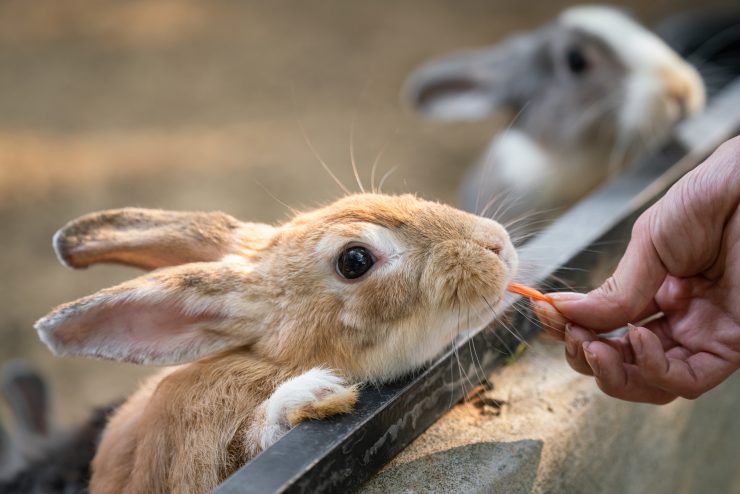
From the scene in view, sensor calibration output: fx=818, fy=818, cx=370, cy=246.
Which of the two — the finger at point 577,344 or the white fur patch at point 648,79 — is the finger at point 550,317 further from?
the white fur patch at point 648,79

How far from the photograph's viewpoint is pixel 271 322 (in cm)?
189

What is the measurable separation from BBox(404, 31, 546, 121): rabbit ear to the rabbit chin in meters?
2.74

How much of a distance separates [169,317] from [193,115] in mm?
4105

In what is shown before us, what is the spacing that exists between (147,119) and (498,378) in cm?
421

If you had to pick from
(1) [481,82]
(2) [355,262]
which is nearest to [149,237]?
(2) [355,262]

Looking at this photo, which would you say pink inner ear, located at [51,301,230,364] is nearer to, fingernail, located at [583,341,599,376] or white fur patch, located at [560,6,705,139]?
fingernail, located at [583,341,599,376]

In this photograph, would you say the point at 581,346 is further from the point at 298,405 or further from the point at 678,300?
the point at 298,405

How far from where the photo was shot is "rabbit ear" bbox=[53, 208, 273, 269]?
78.0 inches

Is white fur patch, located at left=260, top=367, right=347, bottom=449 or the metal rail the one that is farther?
white fur patch, located at left=260, top=367, right=347, bottom=449

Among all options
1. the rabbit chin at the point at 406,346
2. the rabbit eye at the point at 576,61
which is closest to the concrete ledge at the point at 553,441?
the rabbit chin at the point at 406,346

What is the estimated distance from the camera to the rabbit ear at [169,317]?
1.74m

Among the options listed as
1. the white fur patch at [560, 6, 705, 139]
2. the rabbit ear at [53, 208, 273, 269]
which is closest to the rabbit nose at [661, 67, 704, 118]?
the white fur patch at [560, 6, 705, 139]

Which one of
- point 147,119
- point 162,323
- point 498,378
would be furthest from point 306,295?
point 147,119

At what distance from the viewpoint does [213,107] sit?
582cm
